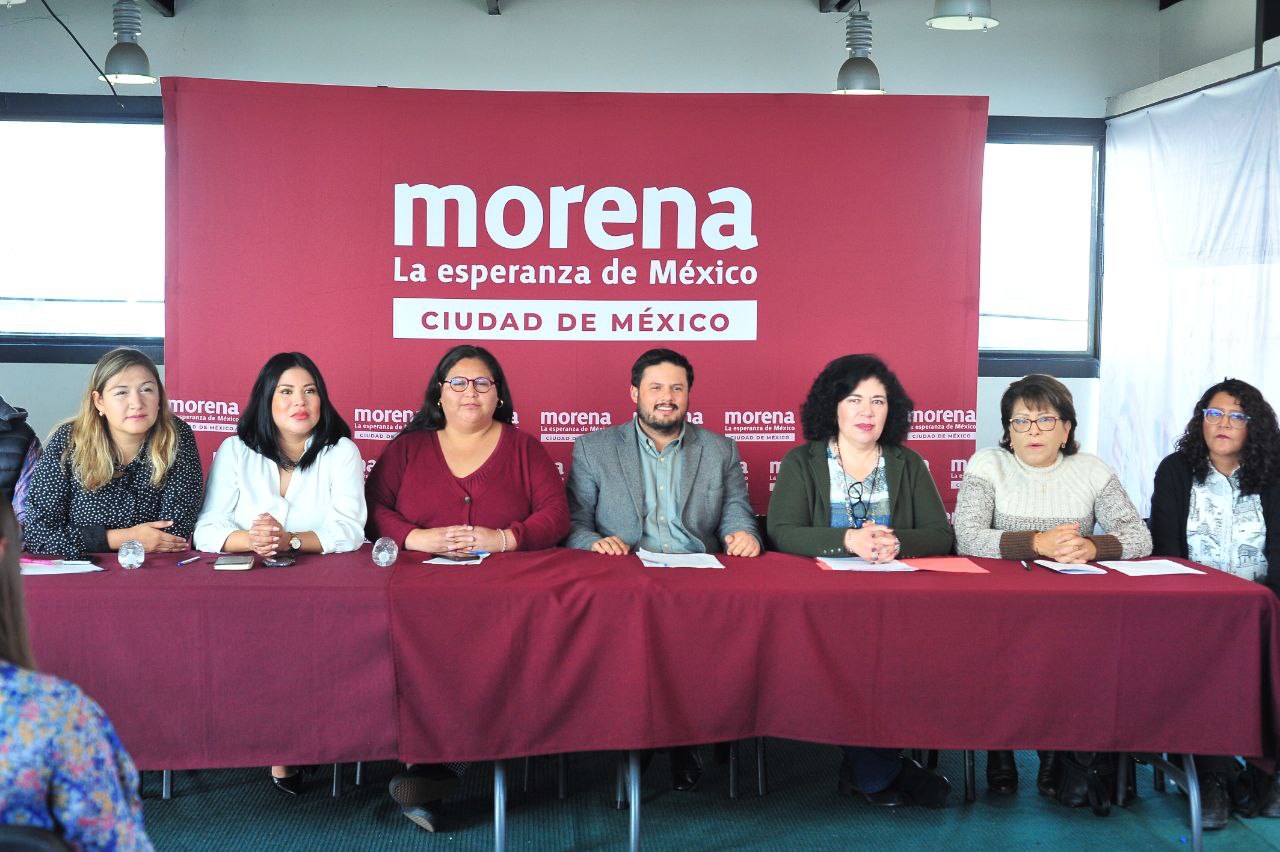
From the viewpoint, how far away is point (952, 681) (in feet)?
8.27

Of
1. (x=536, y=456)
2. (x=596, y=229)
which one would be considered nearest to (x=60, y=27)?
(x=596, y=229)

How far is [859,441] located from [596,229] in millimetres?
Answer: 1508

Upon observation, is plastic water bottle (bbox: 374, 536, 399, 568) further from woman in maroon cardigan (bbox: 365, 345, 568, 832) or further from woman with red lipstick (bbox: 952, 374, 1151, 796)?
woman with red lipstick (bbox: 952, 374, 1151, 796)

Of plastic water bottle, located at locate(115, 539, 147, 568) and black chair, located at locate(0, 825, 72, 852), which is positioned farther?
plastic water bottle, located at locate(115, 539, 147, 568)

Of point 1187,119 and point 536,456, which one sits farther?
point 1187,119

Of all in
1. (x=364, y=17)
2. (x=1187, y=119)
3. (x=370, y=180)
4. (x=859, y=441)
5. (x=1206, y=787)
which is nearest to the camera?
(x=1206, y=787)

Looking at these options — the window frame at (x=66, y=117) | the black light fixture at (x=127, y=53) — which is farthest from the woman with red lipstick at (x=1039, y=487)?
the window frame at (x=66, y=117)

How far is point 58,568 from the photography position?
8.55 feet

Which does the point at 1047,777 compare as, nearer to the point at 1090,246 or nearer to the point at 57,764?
the point at 57,764

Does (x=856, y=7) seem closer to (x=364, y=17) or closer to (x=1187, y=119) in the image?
(x=1187, y=119)

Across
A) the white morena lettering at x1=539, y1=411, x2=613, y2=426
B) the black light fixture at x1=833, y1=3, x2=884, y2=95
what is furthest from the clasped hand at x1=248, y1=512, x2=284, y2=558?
the black light fixture at x1=833, y1=3, x2=884, y2=95

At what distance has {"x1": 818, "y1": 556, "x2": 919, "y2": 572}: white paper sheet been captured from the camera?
277 cm

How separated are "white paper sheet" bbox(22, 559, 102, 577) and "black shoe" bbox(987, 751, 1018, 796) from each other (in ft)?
7.74

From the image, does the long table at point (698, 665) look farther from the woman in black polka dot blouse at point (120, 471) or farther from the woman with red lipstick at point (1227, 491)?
the woman with red lipstick at point (1227, 491)
